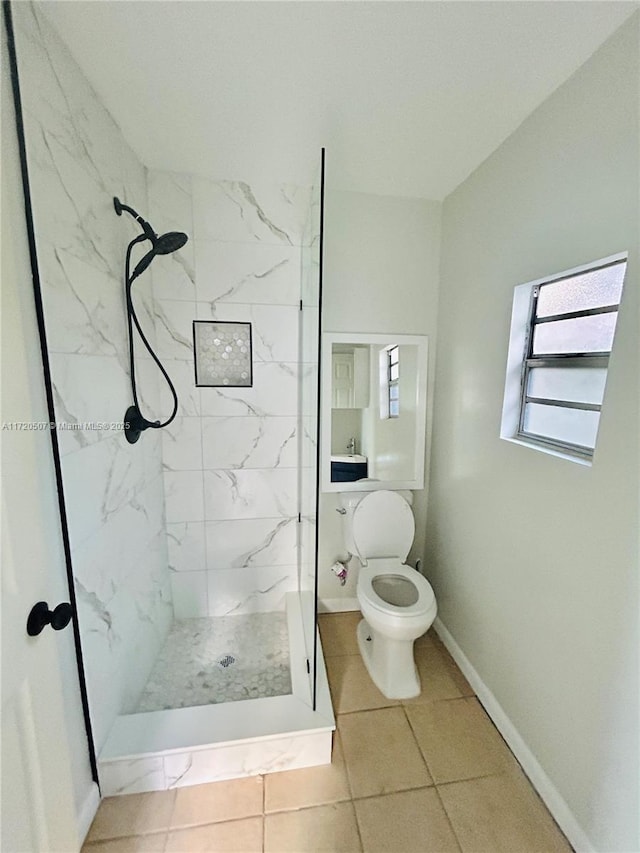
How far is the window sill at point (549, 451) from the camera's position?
1138mm

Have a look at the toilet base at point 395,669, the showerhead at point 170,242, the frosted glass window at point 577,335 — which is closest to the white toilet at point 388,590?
the toilet base at point 395,669

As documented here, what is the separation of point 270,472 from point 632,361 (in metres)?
1.64

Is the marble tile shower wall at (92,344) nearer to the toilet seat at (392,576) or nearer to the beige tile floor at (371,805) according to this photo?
the beige tile floor at (371,805)

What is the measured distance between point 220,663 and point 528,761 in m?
1.37

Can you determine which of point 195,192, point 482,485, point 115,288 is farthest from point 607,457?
point 195,192

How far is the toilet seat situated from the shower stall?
31 centimetres

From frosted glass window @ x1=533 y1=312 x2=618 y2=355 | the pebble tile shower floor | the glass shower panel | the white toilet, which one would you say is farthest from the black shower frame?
frosted glass window @ x1=533 y1=312 x2=618 y2=355

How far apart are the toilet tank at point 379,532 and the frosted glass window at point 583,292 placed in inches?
46.1

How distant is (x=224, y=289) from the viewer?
1.84 meters

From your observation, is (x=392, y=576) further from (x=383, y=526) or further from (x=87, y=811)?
(x=87, y=811)

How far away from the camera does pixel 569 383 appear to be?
4.31 feet

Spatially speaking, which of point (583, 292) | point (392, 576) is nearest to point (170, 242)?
point (583, 292)

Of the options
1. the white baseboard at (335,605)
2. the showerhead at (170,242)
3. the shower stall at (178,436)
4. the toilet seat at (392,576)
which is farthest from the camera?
the white baseboard at (335,605)

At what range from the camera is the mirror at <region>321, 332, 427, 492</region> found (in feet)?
6.61
